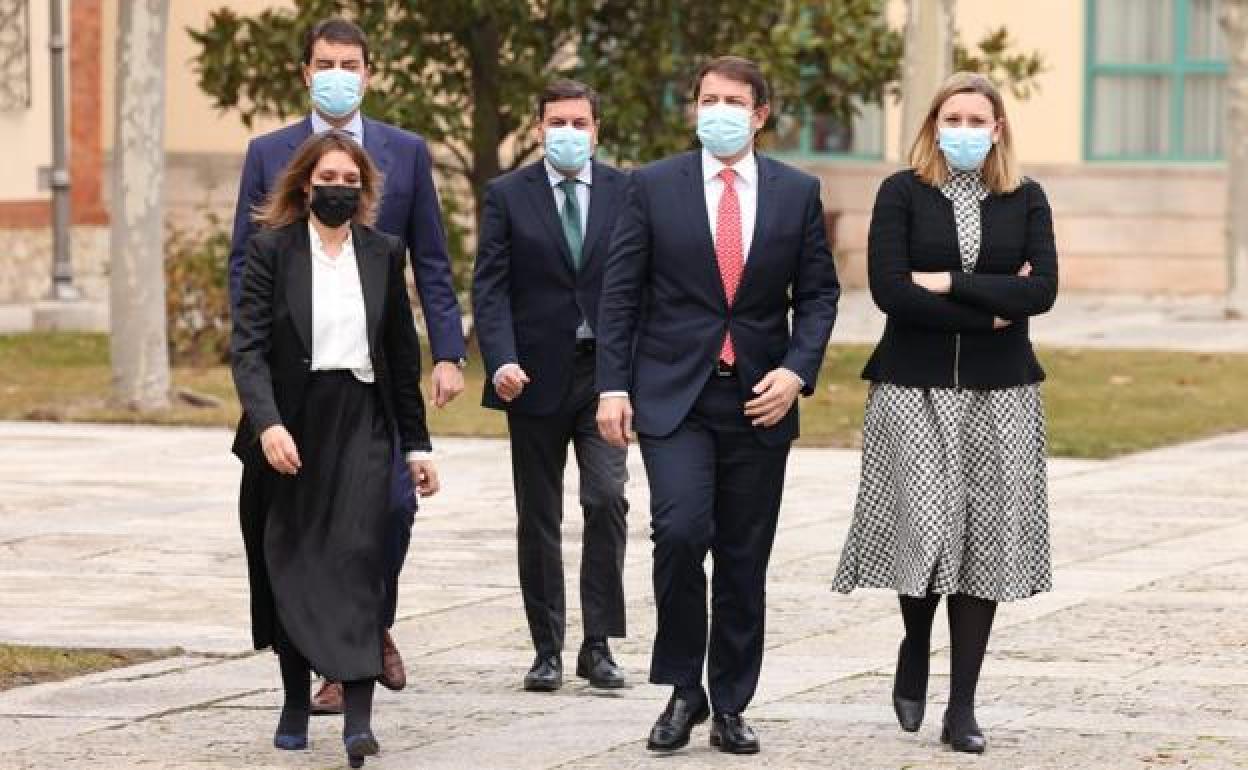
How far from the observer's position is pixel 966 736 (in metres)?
8.83

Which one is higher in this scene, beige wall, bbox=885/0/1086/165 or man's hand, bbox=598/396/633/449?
beige wall, bbox=885/0/1086/165

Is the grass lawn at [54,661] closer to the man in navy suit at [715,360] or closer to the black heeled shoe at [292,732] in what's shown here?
the black heeled shoe at [292,732]

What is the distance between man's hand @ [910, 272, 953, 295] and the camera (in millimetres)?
8977

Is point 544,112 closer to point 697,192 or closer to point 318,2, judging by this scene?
point 697,192

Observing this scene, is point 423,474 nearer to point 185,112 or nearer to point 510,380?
point 510,380

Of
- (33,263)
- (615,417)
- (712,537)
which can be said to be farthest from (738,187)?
(33,263)

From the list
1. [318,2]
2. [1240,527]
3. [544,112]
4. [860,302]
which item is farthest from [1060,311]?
[544,112]

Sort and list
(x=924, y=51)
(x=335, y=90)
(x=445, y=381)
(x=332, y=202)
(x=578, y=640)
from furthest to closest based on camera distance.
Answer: (x=924, y=51) < (x=578, y=640) < (x=445, y=381) < (x=335, y=90) < (x=332, y=202)

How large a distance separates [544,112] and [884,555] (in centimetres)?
207

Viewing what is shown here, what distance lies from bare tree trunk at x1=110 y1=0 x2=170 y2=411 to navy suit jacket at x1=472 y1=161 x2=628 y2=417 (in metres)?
9.99

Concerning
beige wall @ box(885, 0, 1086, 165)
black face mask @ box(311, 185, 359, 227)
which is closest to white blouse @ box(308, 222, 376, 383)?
black face mask @ box(311, 185, 359, 227)

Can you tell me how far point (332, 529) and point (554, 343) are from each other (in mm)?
1651

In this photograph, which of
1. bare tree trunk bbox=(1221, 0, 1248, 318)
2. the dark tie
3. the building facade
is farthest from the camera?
the building facade

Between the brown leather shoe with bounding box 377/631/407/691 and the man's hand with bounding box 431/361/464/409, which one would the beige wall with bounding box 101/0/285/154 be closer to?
the man's hand with bounding box 431/361/464/409
